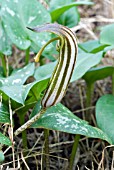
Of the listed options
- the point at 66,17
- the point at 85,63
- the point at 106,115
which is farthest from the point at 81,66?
the point at 66,17

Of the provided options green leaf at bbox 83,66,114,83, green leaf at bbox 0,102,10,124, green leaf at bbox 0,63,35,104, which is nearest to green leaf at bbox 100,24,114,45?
green leaf at bbox 83,66,114,83

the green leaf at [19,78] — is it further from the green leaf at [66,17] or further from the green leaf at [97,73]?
the green leaf at [66,17]

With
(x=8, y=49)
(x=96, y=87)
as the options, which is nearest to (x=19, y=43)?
(x=8, y=49)

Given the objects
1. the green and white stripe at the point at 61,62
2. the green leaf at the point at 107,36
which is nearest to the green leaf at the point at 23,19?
the green leaf at the point at 107,36

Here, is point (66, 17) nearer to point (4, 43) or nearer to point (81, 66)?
point (4, 43)

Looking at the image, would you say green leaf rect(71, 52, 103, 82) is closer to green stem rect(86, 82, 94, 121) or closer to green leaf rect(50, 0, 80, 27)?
green stem rect(86, 82, 94, 121)
